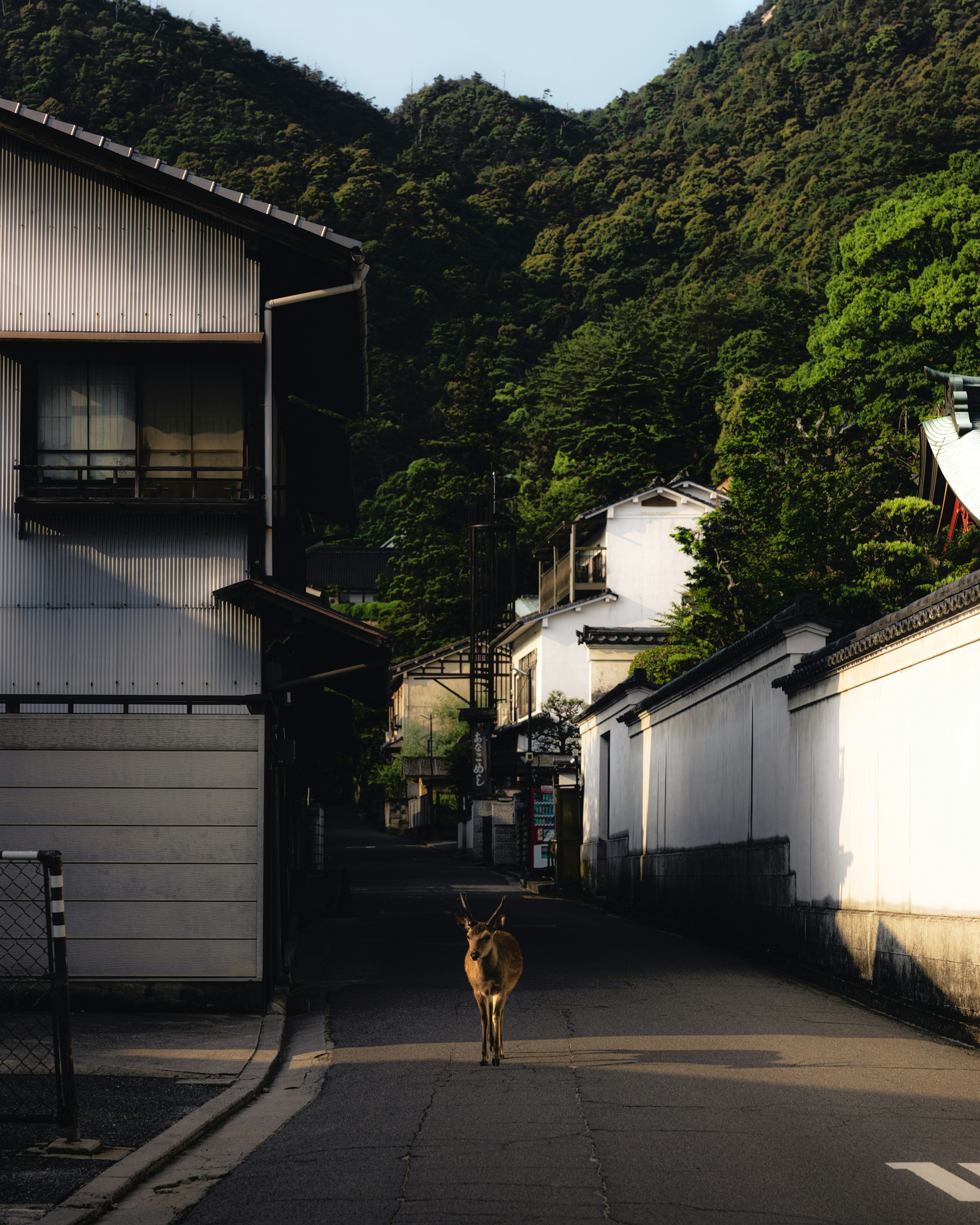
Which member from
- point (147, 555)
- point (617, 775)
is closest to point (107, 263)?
point (147, 555)

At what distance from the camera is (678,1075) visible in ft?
28.3

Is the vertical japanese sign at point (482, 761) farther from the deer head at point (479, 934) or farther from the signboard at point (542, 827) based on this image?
the deer head at point (479, 934)

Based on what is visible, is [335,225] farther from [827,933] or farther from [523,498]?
→ [827,933]

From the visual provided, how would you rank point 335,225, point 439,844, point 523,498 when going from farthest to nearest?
point 335,225 → point 523,498 → point 439,844

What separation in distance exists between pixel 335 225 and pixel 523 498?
2804cm

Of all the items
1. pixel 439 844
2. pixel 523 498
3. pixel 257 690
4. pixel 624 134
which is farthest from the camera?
pixel 624 134

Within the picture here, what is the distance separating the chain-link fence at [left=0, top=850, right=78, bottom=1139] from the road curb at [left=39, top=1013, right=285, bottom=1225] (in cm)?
49

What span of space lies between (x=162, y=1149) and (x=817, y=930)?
8695 millimetres

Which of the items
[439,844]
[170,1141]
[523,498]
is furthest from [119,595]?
[523,498]

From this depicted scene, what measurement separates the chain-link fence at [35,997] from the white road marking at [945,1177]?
161 inches

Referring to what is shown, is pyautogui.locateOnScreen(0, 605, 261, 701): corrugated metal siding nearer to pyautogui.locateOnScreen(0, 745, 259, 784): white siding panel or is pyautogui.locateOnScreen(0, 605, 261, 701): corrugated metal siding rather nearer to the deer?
pyautogui.locateOnScreen(0, 745, 259, 784): white siding panel

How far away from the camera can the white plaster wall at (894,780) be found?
1034cm

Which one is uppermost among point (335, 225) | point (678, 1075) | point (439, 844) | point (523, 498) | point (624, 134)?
point (624, 134)

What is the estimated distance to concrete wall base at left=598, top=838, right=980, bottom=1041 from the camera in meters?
10.0
